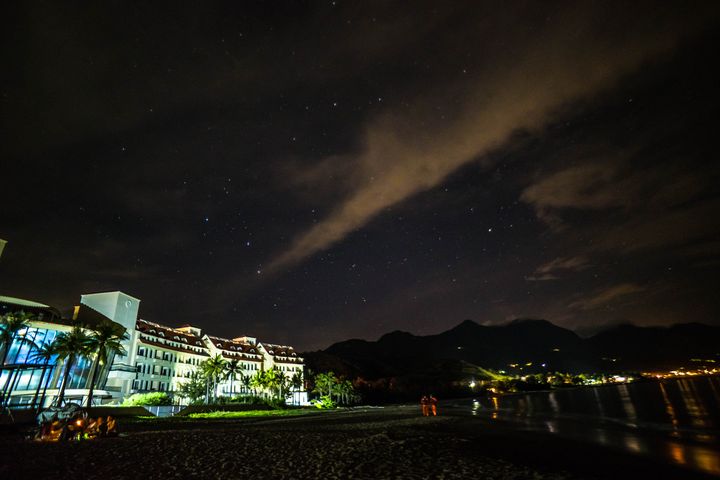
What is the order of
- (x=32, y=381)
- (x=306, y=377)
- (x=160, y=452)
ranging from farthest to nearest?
(x=306, y=377)
(x=32, y=381)
(x=160, y=452)

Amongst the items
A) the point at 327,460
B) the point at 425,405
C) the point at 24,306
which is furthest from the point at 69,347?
the point at 425,405

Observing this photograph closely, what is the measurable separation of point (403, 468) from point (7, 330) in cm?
4936

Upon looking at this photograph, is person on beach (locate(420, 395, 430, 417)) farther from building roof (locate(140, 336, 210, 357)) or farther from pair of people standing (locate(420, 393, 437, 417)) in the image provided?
building roof (locate(140, 336, 210, 357))

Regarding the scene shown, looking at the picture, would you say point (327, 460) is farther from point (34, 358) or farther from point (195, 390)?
point (195, 390)

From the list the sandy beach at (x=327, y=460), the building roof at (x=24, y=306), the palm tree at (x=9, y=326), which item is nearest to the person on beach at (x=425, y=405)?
the sandy beach at (x=327, y=460)

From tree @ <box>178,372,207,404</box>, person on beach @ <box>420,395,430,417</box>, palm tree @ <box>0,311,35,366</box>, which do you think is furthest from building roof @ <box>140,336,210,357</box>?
person on beach @ <box>420,395,430,417</box>

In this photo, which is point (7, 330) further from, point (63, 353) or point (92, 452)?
point (92, 452)

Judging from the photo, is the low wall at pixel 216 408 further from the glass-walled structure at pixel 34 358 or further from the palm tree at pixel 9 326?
the palm tree at pixel 9 326

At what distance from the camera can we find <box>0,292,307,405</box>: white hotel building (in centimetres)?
5419

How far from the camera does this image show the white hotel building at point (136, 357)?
54.2m

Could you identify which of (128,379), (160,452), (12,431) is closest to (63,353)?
(12,431)

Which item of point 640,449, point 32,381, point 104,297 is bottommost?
point 640,449

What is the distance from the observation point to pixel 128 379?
3056 inches

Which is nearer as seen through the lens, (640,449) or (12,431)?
(640,449)
